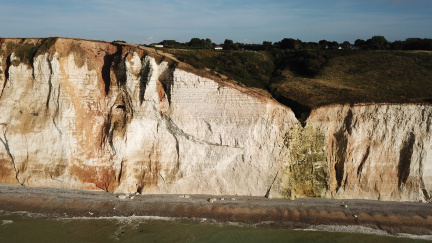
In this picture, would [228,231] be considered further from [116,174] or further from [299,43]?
[299,43]

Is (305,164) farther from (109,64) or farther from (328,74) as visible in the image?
(109,64)

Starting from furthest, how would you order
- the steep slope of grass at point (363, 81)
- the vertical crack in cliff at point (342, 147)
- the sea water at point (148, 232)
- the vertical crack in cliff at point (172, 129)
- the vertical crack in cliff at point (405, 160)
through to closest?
the steep slope of grass at point (363, 81) → the vertical crack in cliff at point (172, 129) → the vertical crack in cliff at point (342, 147) → the vertical crack in cliff at point (405, 160) → the sea water at point (148, 232)

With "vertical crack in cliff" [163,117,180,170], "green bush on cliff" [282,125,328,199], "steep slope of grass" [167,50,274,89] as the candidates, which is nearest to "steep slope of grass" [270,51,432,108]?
"steep slope of grass" [167,50,274,89]

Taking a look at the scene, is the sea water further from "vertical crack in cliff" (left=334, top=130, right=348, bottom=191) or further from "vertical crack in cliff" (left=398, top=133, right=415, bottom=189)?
"vertical crack in cliff" (left=398, top=133, right=415, bottom=189)

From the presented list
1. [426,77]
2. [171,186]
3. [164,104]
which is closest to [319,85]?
[426,77]

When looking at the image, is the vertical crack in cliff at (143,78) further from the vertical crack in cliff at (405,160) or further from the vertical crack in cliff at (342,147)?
the vertical crack in cliff at (405,160)

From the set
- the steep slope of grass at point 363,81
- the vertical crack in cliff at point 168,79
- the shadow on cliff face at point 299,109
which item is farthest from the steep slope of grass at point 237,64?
the shadow on cliff face at point 299,109

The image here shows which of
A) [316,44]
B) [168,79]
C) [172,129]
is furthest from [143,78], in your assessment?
[316,44]
